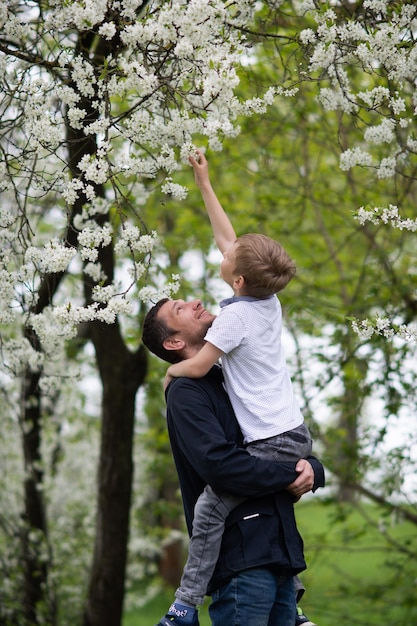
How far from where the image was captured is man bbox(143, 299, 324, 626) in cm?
270

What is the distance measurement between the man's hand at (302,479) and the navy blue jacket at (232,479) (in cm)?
2

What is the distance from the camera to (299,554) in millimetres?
2840

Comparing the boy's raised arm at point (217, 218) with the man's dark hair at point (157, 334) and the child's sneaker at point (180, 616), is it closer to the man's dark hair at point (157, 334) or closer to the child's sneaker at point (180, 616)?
the man's dark hair at point (157, 334)

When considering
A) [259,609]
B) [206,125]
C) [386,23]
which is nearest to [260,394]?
[259,609]

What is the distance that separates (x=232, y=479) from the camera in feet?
8.77

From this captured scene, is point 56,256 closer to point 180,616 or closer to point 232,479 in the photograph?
point 232,479

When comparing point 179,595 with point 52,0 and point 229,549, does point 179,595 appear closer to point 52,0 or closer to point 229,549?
point 229,549

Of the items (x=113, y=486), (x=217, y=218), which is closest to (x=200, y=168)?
(x=217, y=218)

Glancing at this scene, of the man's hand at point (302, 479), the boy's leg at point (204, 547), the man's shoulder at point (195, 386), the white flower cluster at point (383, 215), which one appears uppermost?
the white flower cluster at point (383, 215)

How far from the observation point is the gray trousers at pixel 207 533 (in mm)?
2725

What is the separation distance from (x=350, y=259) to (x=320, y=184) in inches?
146

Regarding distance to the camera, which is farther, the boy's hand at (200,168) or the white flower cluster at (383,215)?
the boy's hand at (200,168)

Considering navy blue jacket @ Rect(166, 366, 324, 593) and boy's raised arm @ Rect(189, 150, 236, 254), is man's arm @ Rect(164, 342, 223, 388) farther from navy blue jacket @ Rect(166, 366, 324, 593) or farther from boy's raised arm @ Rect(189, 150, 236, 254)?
boy's raised arm @ Rect(189, 150, 236, 254)

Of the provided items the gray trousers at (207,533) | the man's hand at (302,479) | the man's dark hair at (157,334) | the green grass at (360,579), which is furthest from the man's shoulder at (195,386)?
the green grass at (360,579)
